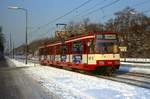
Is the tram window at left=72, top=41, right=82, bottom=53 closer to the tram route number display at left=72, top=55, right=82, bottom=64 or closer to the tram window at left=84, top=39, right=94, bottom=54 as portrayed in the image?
the tram route number display at left=72, top=55, right=82, bottom=64

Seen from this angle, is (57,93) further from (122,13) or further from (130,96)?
(122,13)

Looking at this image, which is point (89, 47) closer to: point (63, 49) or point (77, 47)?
point (77, 47)

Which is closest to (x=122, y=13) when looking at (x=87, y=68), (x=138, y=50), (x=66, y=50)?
(x=138, y=50)

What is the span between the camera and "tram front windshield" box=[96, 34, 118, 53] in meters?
25.9

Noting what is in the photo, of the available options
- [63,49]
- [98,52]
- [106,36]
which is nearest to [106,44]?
[106,36]

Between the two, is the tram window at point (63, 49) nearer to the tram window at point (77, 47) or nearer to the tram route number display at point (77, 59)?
the tram window at point (77, 47)

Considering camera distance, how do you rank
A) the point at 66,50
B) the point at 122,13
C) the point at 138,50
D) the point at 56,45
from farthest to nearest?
1. the point at 122,13
2. the point at 138,50
3. the point at 56,45
4. the point at 66,50

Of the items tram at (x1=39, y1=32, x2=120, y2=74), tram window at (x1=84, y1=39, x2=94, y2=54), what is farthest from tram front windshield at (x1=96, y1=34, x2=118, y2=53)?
tram window at (x1=84, y1=39, x2=94, y2=54)

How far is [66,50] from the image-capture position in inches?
1314

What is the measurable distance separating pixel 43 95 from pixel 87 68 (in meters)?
12.3

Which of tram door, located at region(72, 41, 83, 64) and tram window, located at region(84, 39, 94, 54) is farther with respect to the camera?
Result: tram door, located at region(72, 41, 83, 64)

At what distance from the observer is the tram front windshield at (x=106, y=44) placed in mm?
25880

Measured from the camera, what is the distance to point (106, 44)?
26.1m

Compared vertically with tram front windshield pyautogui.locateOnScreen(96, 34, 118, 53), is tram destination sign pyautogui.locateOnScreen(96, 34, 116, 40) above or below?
above
